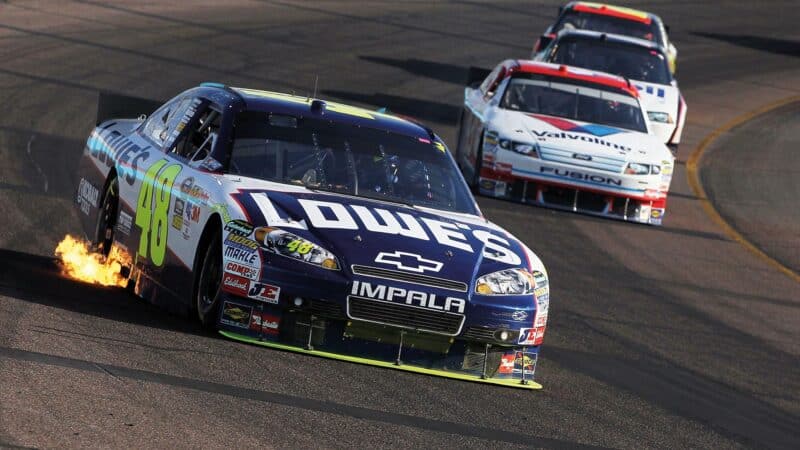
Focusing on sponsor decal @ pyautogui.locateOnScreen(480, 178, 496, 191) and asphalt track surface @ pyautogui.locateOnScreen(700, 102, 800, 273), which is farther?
asphalt track surface @ pyautogui.locateOnScreen(700, 102, 800, 273)

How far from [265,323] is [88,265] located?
279 centimetres

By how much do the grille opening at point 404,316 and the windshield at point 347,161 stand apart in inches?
46.4

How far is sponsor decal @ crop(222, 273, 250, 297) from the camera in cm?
798

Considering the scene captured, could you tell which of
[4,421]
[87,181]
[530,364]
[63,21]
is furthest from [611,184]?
[63,21]

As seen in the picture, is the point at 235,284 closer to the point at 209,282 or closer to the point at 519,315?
the point at 209,282

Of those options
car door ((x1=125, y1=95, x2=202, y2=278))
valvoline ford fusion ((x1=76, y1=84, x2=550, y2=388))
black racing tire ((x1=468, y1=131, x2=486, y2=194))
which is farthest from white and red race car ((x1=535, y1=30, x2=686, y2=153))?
valvoline ford fusion ((x1=76, y1=84, x2=550, y2=388))

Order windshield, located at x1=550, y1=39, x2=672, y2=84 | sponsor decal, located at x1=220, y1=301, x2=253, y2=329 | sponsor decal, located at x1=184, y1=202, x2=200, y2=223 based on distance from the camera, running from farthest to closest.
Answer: windshield, located at x1=550, y1=39, x2=672, y2=84 → sponsor decal, located at x1=184, y1=202, x2=200, y2=223 → sponsor decal, located at x1=220, y1=301, x2=253, y2=329

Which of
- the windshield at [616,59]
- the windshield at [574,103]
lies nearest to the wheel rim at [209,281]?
the windshield at [574,103]

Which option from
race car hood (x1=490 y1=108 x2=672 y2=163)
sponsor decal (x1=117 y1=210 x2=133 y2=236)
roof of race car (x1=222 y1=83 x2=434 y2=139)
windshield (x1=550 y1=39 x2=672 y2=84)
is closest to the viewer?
roof of race car (x1=222 y1=83 x2=434 y2=139)

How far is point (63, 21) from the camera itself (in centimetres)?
2589

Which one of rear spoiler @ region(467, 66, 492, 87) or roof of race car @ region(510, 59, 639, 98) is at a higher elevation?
roof of race car @ region(510, 59, 639, 98)

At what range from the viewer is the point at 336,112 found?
966 centimetres

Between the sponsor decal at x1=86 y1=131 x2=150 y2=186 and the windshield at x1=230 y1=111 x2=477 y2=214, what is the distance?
943 millimetres

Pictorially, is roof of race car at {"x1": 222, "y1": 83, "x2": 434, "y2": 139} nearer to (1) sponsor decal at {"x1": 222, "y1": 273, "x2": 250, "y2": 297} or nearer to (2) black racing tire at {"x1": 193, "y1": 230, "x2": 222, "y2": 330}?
(2) black racing tire at {"x1": 193, "y1": 230, "x2": 222, "y2": 330}
